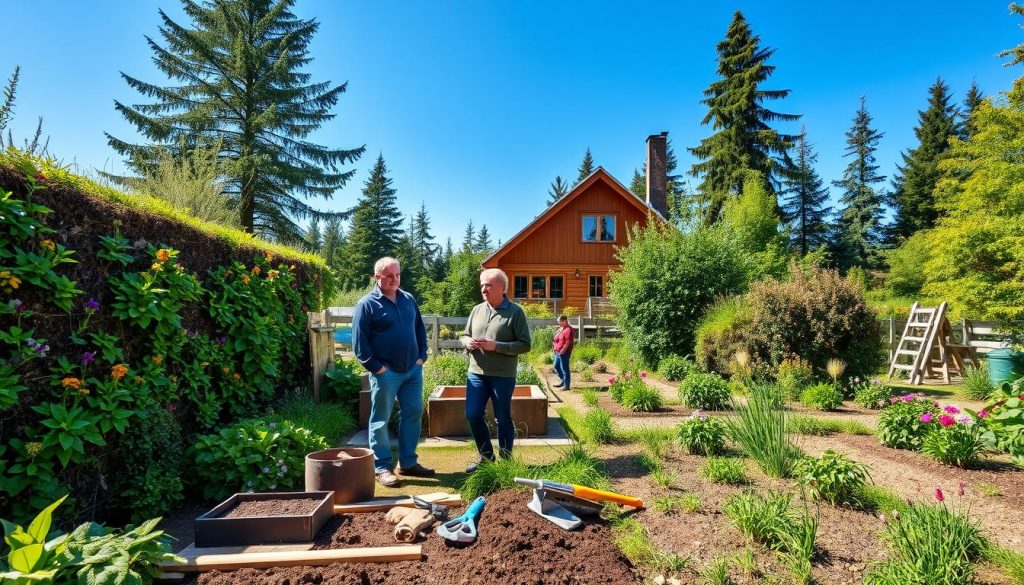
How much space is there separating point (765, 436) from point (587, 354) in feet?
27.0

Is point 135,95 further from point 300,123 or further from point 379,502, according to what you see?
point 379,502

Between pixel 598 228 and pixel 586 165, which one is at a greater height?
pixel 586 165

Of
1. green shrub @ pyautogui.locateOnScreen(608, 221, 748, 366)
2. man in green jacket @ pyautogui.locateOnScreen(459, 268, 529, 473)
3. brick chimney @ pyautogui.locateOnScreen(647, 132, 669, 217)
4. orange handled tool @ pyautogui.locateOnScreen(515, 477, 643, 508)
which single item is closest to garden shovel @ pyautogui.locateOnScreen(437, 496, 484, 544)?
orange handled tool @ pyautogui.locateOnScreen(515, 477, 643, 508)

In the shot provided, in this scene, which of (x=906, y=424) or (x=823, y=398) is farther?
(x=823, y=398)

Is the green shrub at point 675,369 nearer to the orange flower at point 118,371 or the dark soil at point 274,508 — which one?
the dark soil at point 274,508

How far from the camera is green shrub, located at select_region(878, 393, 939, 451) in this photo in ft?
13.7

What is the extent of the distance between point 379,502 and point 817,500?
277 cm

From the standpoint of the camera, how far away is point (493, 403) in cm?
387

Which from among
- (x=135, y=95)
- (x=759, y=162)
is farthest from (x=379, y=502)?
(x=759, y=162)

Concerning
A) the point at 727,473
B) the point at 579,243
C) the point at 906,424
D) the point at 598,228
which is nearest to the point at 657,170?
the point at 598,228

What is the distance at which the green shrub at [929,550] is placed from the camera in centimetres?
194

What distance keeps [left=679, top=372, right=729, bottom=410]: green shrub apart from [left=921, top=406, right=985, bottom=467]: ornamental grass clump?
7.84 ft

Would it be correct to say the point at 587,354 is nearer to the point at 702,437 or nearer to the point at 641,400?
the point at 641,400

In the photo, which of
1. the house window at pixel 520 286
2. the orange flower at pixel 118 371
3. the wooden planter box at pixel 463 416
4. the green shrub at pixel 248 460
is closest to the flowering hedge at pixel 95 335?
the orange flower at pixel 118 371
